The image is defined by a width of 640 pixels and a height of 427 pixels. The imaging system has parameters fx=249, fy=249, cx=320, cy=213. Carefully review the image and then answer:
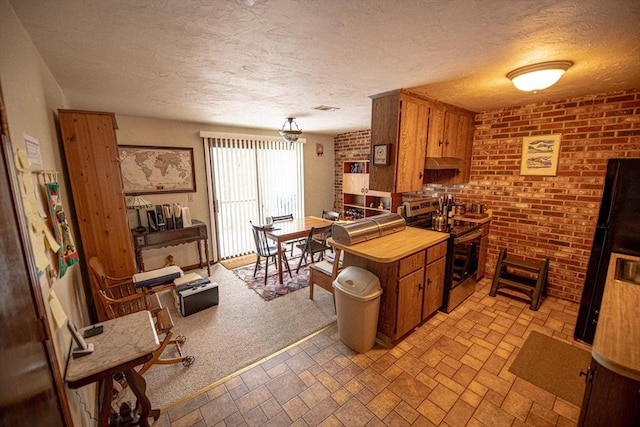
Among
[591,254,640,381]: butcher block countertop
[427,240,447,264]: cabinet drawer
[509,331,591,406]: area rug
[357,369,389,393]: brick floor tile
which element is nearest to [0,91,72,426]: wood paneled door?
[357,369,389,393]: brick floor tile

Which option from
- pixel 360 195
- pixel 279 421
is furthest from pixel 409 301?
pixel 360 195

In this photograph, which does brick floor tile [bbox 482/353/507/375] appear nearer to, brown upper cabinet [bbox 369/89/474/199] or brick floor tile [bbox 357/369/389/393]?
brick floor tile [bbox 357/369/389/393]

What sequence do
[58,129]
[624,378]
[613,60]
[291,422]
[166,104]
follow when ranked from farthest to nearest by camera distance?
[166,104]
[58,129]
[613,60]
[291,422]
[624,378]

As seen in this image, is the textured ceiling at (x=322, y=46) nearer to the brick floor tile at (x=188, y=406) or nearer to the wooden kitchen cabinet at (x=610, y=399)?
the wooden kitchen cabinet at (x=610, y=399)

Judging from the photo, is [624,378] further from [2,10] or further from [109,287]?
[109,287]

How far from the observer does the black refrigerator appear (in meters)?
1.95

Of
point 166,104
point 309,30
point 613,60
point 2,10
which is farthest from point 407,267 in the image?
point 166,104

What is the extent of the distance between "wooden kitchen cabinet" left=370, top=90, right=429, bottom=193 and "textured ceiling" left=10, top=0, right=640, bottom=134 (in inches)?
6.1

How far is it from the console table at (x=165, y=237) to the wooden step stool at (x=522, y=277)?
4.06 meters

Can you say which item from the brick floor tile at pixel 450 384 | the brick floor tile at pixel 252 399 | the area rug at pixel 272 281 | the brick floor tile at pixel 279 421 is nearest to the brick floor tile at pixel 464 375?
the brick floor tile at pixel 450 384

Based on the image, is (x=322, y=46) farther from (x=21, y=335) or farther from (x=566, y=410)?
(x=566, y=410)

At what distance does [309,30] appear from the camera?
1.32 m

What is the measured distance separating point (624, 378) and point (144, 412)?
2.41 meters

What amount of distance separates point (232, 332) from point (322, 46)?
2.60m
